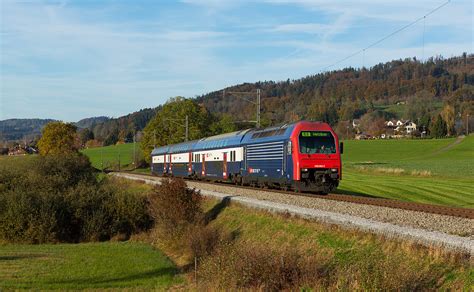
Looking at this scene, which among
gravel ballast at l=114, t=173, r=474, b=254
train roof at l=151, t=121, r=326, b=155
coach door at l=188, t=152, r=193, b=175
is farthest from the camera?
Result: coach door at l=188, t=152, r=193, b=175

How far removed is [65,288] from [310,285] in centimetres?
940

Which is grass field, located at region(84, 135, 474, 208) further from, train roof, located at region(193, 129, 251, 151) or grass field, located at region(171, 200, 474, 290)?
grass field, located at region(171, 200, 474, 290)

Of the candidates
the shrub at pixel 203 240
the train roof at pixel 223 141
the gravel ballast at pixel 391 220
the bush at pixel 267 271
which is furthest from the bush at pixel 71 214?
the bush at pixel 267 271

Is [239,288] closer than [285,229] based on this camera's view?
Yes

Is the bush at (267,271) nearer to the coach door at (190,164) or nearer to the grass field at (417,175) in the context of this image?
the grass field at (417,175)

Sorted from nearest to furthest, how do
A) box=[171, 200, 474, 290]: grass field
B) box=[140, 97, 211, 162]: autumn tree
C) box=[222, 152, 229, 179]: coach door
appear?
1. box=[171, 200, 474, 290]: grass field
2. box=[222, 152, 229, 179]: coach door
3. box=[140, 97, 211, 162]: autumn tree

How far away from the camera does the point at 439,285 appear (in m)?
10.2

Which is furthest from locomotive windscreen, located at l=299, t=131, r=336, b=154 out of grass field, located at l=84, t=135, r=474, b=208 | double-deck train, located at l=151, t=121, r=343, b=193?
grass field, located at l=84, t=135, r=474, b=208

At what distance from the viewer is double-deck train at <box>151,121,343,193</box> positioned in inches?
1055

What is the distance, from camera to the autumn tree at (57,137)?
3784 inches

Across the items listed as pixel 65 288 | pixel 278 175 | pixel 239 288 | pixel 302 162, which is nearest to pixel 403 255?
pixel 239 288

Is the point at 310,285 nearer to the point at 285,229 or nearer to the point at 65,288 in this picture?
the point at 285,229

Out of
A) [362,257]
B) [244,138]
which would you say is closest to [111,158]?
[244,138]

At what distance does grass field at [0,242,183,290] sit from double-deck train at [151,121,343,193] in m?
7.57
